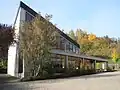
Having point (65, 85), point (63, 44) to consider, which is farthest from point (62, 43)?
point (65, 85)

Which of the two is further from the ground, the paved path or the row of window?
the row of window

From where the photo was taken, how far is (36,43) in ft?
93.8

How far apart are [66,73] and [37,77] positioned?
8056mm

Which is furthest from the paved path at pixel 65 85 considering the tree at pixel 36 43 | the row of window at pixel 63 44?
the row of window at pixel 63 44

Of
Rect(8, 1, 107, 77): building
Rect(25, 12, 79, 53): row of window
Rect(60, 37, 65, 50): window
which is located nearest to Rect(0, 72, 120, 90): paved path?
Rect(8, 1, 107, 77): building

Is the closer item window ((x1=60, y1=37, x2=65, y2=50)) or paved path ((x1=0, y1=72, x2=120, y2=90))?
paved path ((x1=0, y1=72, x2=120, y2=90))

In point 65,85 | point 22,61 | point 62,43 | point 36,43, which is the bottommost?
point 65,85

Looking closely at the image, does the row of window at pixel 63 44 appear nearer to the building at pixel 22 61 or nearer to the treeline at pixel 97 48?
the building at pixel 22 61

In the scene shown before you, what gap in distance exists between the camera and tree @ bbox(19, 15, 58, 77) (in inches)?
1126

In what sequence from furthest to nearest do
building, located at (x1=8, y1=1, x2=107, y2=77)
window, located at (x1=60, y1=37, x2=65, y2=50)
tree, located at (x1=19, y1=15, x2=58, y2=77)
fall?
window, located at (x1=60, y1=37, x2=65, y2=50), building, located at (x1=8, y1=1, x2=107, y2=77), tree, located at (x1=19, y1=15, x2=58, y2=77)

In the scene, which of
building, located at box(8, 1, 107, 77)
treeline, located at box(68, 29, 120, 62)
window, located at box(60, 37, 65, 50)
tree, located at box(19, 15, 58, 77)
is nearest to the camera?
tree, located at box(19, 15, 58, 77)

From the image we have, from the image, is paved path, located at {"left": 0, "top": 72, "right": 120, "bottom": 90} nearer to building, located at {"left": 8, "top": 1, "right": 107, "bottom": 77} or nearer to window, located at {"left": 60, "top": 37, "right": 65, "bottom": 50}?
building, located at {"left": 8, "top": 1, "right": 107, "bottom": 77}

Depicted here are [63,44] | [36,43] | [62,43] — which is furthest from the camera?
[63,44]

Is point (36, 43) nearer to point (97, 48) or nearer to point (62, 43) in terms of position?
point (62, 43)
